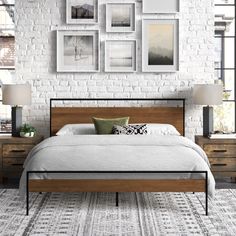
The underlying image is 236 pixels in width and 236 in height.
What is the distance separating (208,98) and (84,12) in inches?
74.3

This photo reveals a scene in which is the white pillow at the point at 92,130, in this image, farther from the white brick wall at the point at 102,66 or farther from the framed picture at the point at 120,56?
the framed picture at the point at 120,56

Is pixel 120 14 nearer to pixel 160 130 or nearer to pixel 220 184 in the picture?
pixel 160 130

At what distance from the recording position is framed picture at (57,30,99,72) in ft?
23.4

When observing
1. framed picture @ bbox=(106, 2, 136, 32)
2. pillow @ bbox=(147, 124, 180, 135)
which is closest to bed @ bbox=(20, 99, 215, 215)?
pillow @ bbox=(147, 124, 180, 135)

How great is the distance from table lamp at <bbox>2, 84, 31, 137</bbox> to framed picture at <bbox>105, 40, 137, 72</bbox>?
107 cm

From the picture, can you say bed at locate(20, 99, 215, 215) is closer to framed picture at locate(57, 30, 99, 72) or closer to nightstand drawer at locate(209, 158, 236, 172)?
nightstand drawer at locate(209, 158, 236, 172)

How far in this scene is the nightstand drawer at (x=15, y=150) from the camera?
6574 mm

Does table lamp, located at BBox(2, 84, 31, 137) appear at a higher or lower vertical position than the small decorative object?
higher

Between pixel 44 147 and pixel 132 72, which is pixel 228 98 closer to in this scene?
pixel 132 72

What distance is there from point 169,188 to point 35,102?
281 centimetres

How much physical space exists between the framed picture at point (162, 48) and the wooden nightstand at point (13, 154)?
1770mm

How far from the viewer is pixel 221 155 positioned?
6523mm

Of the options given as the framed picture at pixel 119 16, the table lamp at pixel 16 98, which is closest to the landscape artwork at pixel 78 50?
the framed picture at pixel 119 16

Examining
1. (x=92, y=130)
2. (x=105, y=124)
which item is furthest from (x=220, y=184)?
(x=92, y=130)
